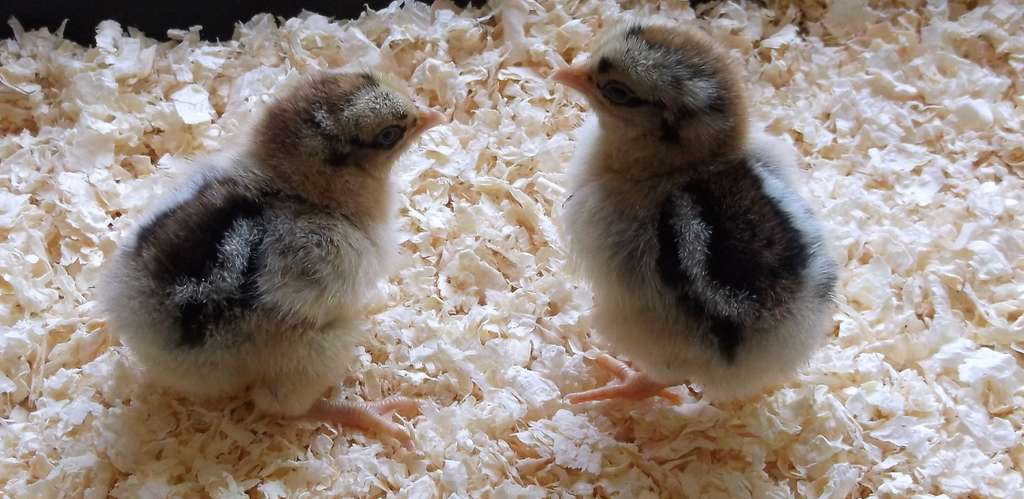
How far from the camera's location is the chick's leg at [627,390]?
2.16 metres

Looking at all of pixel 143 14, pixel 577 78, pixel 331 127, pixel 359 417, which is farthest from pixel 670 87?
pixel 143 14

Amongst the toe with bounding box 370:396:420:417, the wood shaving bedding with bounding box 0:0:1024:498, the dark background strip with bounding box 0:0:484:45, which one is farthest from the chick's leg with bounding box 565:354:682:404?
the dark background strip with bounding box 0:0:484:45

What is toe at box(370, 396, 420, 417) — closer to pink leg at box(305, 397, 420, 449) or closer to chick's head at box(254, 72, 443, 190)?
pink leg at box(305, 397, 420, 449)

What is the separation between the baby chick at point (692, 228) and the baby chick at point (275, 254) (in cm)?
45

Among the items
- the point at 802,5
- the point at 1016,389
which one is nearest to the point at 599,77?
the point at 1016,389

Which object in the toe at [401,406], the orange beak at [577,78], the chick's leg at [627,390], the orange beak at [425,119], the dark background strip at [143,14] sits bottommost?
the toe at [401,406]

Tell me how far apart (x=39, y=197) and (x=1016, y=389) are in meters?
2.51

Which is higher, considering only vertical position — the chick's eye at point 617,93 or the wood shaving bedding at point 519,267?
the chick's eye at point 617,93

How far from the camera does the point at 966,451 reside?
6.74 ft

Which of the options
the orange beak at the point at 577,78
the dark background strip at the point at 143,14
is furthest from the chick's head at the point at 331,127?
the dark background strip at the point at 143,14

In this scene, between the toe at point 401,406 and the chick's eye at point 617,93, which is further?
the toe at point 401,406

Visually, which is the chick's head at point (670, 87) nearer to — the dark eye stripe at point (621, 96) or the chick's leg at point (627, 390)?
Result: the dark eye stripe at point (621, 96)

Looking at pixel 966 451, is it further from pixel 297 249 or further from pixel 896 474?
pixel 297 249

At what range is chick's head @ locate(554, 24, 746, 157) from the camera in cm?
185
